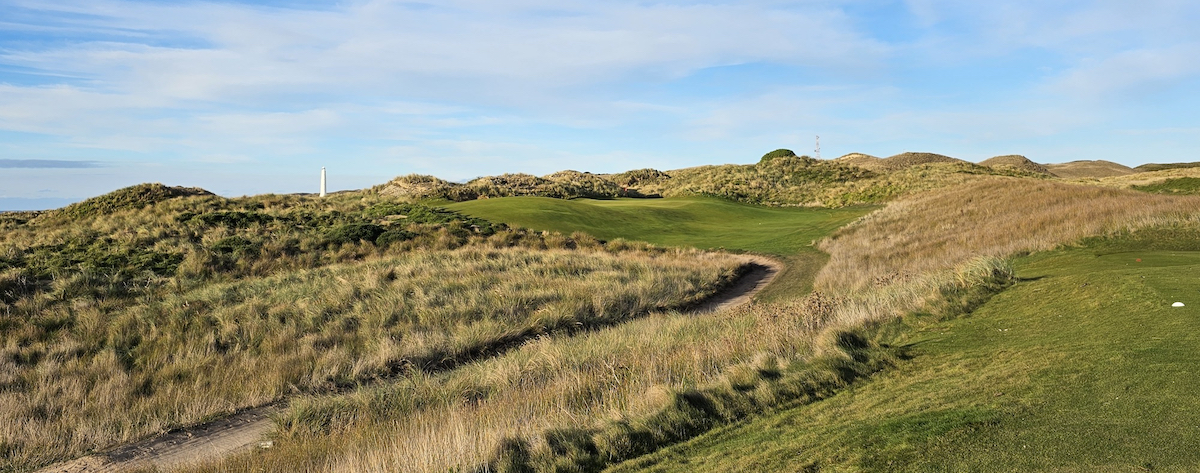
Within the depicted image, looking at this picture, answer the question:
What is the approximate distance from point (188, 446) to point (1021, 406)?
8.42 meters

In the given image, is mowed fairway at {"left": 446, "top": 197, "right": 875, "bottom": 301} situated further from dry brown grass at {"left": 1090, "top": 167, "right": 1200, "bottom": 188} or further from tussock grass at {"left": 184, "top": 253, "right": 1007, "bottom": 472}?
dry brown grass at {"left": 1090, "top": 167, "right": 1200, "bottom": 188}

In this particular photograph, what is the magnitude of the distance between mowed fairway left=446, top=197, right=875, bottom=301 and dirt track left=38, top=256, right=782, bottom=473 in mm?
13084

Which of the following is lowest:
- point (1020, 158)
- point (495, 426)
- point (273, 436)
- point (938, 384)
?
point (273, 436)

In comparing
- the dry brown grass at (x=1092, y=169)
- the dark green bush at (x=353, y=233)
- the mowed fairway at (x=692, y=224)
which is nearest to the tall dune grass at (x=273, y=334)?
the mowed fairway at (x=692, y=224)

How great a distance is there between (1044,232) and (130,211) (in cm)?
3708

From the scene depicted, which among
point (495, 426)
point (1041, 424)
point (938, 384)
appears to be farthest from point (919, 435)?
point (495, 426)

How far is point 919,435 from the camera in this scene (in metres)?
4.37

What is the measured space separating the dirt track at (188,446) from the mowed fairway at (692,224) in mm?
13084

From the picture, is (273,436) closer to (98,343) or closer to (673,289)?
(98,343)

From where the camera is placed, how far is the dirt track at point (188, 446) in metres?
7.02

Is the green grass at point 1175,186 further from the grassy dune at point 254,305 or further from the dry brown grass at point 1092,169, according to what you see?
the dry brown grass at point 1092,169

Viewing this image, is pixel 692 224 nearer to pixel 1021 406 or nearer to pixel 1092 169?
pixel 1021 406

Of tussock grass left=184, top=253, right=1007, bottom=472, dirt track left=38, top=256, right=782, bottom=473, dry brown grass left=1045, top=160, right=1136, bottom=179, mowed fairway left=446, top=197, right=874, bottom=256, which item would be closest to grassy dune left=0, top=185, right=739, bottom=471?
dirt track left=38, top=256, right=782, bottom=473

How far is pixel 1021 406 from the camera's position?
15.6ft
